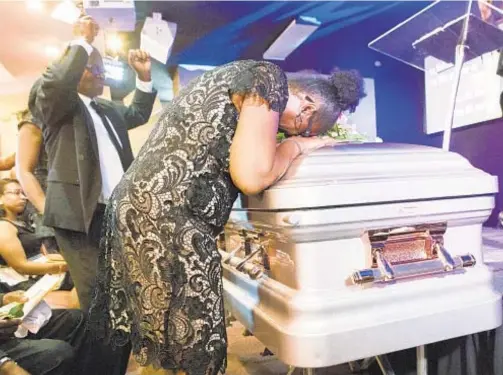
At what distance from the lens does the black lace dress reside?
3.86ft

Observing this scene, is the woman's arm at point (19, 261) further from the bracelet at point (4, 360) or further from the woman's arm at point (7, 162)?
the bracelet at point (4, 360)

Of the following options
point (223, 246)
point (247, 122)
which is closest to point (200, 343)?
point (247, 122)

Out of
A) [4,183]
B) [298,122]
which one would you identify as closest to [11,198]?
[4,183]

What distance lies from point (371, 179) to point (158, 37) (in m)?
3.46

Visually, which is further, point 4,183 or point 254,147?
point 4,183

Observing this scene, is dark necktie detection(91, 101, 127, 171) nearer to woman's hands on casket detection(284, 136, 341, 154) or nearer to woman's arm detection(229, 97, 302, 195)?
woman's hands on casket detection(284, 136, 341, 154)

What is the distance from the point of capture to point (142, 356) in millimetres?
1245

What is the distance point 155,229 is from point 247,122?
1.25ft

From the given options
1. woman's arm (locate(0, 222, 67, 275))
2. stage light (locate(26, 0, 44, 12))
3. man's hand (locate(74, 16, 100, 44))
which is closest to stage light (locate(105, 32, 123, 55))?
stage light (locate(26, 0, 44, 12))

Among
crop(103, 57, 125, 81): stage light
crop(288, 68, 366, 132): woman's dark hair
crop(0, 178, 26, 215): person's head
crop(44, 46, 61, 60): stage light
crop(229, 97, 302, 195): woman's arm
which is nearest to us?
crop(229, 97, 302, 195): woman's arm

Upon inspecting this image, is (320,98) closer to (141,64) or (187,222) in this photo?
(187,222)

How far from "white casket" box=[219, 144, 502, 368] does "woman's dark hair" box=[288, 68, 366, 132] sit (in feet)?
0.41

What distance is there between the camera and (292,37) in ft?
15.2

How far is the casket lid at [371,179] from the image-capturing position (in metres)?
1.17
